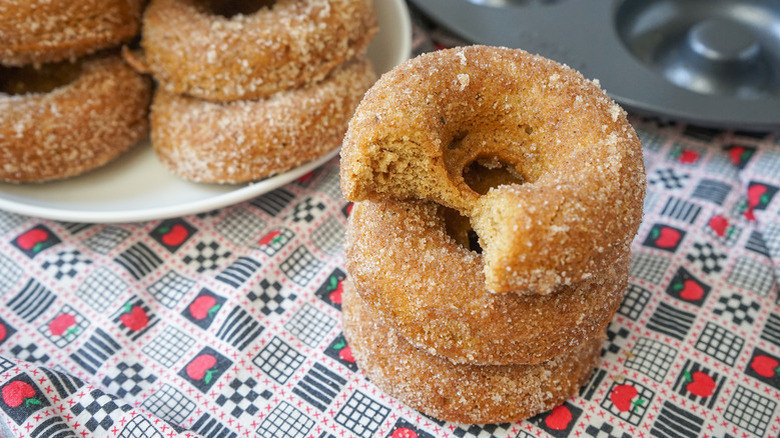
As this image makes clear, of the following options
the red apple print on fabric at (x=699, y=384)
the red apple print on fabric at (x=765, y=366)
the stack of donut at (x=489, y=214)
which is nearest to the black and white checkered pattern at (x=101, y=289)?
the stack of donut at (x=489, y=214)

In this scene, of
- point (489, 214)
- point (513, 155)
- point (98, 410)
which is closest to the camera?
point (489, 214)

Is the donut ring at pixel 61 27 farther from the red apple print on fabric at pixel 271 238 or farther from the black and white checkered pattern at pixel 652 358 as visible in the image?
the black and white checkered pattern at pixel 652 358

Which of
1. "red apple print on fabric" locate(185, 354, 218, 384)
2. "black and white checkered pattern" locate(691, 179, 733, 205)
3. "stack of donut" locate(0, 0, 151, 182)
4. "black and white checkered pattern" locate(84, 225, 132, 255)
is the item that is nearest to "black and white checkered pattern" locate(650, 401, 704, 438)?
"black and white checkered pattern" locate(691, 179, 733, 205)

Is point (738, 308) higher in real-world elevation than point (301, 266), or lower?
higher

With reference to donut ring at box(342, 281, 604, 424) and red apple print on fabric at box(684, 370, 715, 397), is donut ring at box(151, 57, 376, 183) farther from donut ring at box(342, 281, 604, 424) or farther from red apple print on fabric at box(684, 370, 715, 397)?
red apple print on fabric at box(684, 370, 715, 397)

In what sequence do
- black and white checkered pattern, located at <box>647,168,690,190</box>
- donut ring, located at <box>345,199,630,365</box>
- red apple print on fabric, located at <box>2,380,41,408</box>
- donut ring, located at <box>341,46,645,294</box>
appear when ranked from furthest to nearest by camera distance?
1. black and white checkered pattern, located at <box>647,168,690,190</box>
2. red apple print on fabric, located at <box>2,380,41,408</box>
3. donut ring, located at <box>345,199,630,365</box>
4. donut ring, located at <box>341,46,645,294</box>

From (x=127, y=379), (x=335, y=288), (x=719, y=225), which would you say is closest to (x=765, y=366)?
(x=719, y=225)

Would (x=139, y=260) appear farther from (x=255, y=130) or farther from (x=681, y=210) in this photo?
(x=681, y=210)
